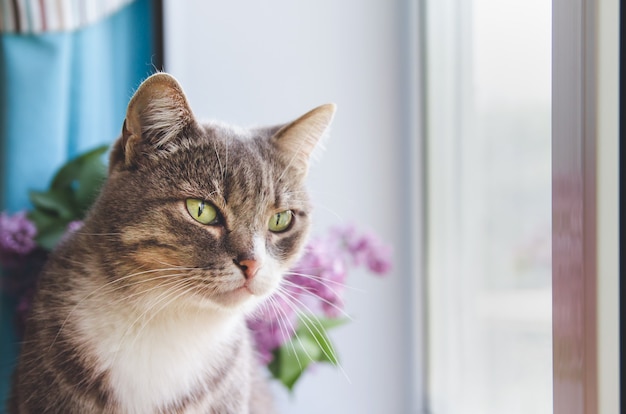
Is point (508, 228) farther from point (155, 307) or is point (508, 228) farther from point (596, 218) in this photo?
point (155, 307)

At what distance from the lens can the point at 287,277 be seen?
46.8 inches

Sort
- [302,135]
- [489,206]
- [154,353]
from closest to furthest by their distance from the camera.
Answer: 1. [154,353]
2. [302,135]
3. [489,206]

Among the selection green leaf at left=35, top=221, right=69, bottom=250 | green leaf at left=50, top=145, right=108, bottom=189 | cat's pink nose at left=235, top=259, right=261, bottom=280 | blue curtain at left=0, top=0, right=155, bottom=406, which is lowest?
cat's pink nose at left=235, top=259, right=261, bottom=280

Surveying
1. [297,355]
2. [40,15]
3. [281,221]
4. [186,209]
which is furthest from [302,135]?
[40,15]

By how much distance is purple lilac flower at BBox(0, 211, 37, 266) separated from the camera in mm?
1304

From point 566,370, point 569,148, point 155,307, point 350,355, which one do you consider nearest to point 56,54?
point 155,307

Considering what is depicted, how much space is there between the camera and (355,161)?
1585 millimetres

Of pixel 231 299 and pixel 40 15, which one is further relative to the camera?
pixel 40 15

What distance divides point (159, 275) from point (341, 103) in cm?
89

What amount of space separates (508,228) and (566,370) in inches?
20.2

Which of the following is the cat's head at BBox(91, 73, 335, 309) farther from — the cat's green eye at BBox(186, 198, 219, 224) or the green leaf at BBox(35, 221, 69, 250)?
the green leaf at BBox(35, 221, 69, 250)

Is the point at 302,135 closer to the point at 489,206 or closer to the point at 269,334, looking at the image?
the point at 269,334

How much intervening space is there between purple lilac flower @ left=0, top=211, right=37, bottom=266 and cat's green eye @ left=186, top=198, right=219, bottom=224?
667 mm

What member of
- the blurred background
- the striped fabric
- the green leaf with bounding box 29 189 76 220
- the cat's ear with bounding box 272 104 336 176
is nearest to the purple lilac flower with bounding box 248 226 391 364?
the blurred background
